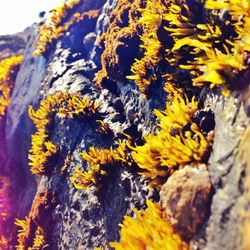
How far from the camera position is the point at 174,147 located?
190 inches

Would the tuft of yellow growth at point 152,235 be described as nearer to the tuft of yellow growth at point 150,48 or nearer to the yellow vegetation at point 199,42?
the yellow vegetation at point 199,42

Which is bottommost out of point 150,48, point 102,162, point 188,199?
point 188,199

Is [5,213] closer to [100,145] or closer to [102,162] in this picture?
[100,145]

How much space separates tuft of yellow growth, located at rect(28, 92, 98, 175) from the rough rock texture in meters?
0.28

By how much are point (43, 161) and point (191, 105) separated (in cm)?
566

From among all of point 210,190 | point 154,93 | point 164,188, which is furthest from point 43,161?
point 210,190

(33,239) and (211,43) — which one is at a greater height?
(211,43)

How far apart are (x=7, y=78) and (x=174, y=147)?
47.3 ft

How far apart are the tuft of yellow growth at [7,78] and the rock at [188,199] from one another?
41.6 feet

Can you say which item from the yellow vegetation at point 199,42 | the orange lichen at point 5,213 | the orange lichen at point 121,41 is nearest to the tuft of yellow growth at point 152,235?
the yellow vegetation at point 199,42

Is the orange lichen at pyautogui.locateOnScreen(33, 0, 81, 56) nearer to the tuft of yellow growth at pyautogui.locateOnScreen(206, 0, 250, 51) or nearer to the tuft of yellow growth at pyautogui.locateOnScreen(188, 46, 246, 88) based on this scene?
the tuft of yellow growth at pyautogui.locateOnScreen(206, 0, 250, 51)

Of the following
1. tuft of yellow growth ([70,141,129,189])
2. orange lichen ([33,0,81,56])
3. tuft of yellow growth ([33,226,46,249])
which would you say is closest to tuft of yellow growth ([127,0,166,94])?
tuft of yellow growth ([70,141,129,189])

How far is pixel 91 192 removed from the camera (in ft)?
26.5

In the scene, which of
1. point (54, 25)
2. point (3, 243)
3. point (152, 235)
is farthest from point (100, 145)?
point (54, 25)
